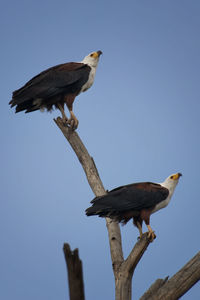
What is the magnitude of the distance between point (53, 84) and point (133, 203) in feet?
6.88

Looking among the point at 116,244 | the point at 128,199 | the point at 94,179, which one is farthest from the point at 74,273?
the point at 94,179

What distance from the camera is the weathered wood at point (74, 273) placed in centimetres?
319

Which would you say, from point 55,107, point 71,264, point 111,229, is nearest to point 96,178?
point 111,229

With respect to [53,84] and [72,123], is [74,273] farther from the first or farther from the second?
[53,84]

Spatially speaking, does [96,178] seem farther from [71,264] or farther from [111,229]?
[71,264]

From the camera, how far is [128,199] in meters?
5.17

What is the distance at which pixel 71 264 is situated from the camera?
10.5 feet

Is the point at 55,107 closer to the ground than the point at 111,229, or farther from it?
farther from it

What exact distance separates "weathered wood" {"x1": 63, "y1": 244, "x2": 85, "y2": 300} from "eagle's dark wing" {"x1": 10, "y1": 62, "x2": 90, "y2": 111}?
336cm

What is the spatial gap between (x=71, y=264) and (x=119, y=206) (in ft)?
6.35

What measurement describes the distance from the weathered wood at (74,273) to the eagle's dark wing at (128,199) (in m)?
1.78

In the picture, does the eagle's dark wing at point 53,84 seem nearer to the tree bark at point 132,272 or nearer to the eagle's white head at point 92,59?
the eagle's white head at point 92,59

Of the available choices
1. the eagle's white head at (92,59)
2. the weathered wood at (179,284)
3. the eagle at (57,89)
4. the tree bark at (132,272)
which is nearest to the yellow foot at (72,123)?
the eagle at (57,89)

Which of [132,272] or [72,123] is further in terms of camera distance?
[72,123]
